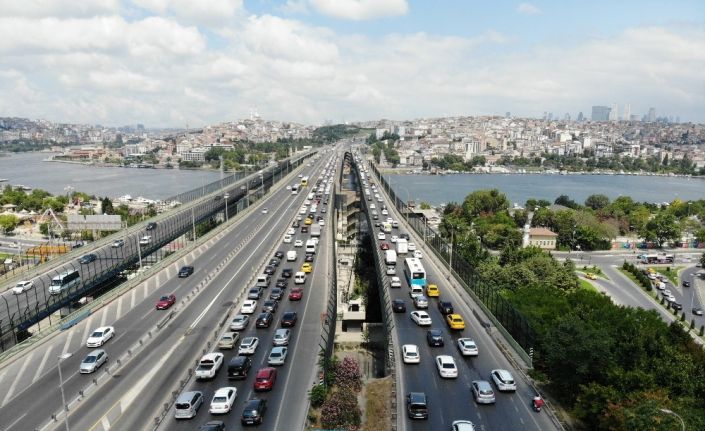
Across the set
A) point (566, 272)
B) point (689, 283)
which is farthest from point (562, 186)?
point (566, 272)

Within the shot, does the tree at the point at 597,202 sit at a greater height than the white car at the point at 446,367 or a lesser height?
lesser

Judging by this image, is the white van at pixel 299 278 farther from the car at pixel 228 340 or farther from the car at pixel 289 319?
the car at pixel 228 340

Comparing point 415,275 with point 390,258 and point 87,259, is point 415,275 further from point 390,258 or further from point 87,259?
point 87,259

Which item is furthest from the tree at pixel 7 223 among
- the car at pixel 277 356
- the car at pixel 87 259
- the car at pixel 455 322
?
the car at pixel 455 322

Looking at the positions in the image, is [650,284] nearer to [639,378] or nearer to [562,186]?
[639,378]

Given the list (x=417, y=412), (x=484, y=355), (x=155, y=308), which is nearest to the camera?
(x=417, y=412)

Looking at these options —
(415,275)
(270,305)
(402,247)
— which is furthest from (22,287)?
(402,247)
